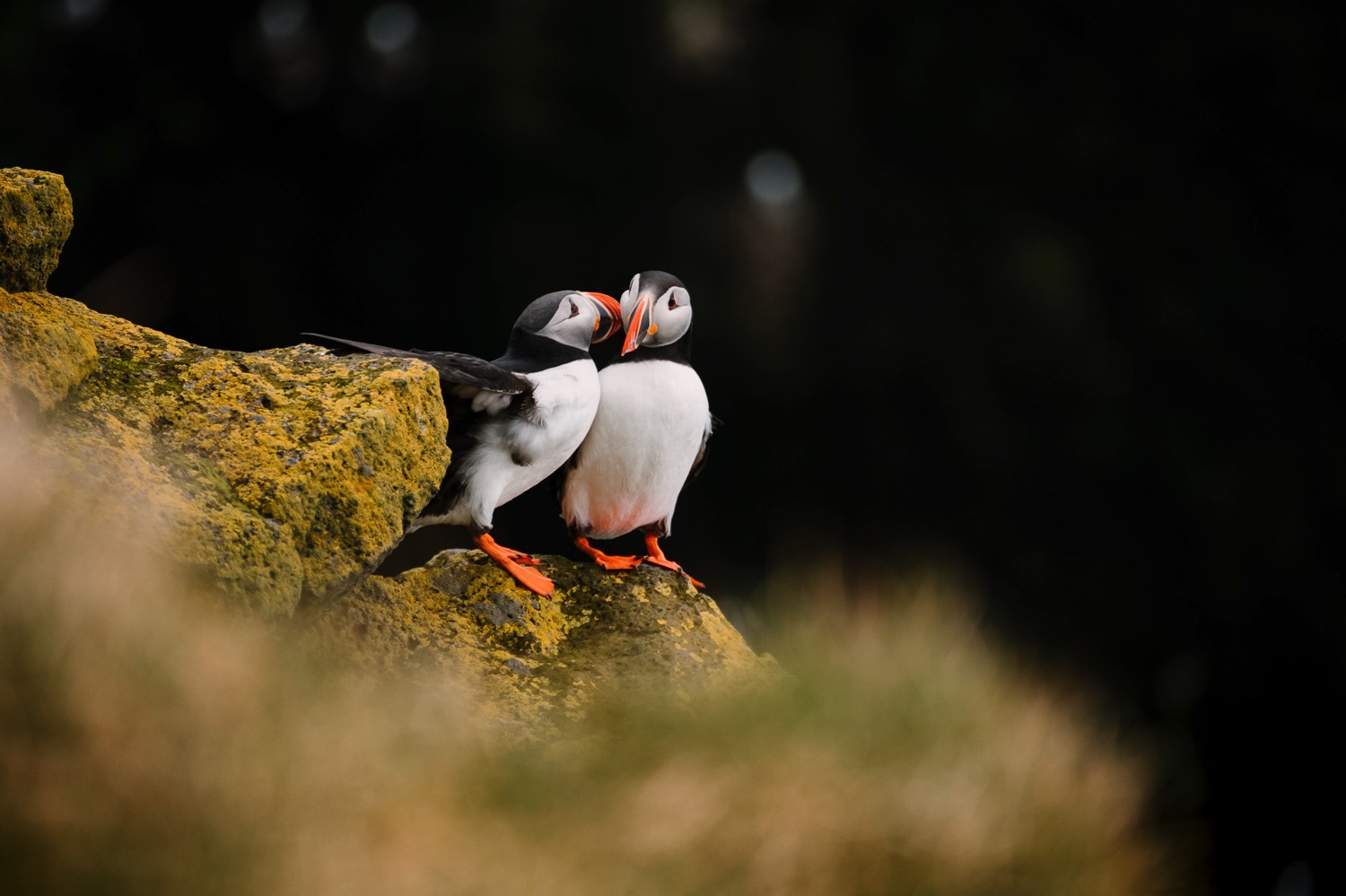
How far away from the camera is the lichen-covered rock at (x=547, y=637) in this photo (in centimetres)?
237

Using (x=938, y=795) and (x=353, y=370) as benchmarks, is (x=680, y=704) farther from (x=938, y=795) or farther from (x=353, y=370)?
(x=353, y=370)

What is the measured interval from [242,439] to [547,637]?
2.59ft

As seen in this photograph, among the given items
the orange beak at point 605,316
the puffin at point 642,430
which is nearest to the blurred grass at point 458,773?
the puffin at point 642,430

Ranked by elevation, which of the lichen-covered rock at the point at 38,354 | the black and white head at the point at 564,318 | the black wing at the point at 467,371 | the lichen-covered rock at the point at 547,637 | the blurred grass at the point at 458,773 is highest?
the black and white head at the point at 564,318

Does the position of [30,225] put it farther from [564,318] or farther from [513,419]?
[564,318]

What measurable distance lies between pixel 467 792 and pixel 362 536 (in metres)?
0.72

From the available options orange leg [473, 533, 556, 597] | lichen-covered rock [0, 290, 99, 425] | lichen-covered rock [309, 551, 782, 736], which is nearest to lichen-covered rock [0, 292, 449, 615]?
lichen-covered rock [0, 290, 99, 425]

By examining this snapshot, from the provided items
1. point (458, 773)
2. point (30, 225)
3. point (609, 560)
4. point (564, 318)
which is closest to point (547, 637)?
Result: point (609, 560)

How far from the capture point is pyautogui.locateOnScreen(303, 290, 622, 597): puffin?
2697 mm

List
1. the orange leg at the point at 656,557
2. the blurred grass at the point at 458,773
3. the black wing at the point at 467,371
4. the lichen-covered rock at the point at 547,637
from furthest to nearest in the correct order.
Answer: the orange leg at the point at 656,557
the black wing at the point at 467,371
the lichen-covered rock at the point at 547,637
the blurred grass at the point at 458,773

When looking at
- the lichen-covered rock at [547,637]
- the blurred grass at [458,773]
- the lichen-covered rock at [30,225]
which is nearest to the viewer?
the blurred grass at [458,773]

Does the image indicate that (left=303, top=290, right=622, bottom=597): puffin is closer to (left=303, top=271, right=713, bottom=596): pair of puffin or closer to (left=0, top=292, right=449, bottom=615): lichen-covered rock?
(left=303, top=271, right=713, bottom=596): pair of puffin

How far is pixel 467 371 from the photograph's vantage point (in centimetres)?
264

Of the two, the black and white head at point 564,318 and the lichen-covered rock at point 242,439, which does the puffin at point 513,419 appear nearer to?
the black and white head at point 564,318
